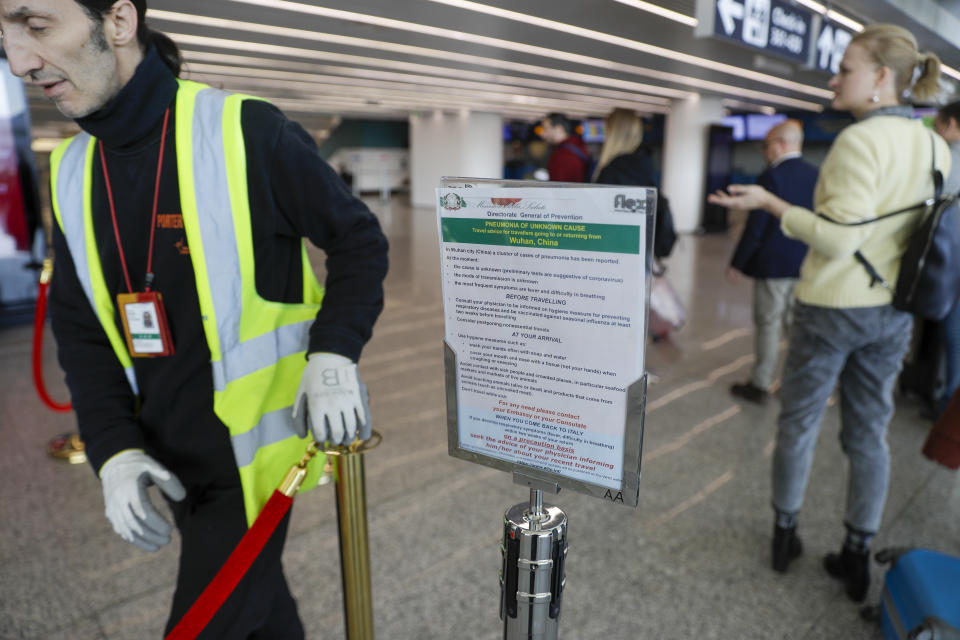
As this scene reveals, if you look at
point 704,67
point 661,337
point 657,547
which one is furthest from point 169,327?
point 704,67

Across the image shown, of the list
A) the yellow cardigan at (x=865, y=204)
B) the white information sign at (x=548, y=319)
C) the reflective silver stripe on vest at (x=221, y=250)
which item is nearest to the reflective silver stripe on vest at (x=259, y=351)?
the reflective silver stripe on vest at (x=221, y=250)

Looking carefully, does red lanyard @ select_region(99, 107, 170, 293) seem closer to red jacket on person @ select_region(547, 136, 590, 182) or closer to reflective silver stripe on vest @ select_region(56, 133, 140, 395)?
reflective silver stripe on vest @ select_region(56, 133, 140, 395)

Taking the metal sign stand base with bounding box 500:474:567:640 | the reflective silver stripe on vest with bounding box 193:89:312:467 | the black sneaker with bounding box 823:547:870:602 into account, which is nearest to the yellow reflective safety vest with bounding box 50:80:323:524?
the reflective silver stripe on vest with bounding box 193:89:312:467

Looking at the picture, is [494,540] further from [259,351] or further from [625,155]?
[625,155]

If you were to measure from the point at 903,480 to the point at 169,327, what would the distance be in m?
3.29

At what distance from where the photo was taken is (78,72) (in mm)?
1192

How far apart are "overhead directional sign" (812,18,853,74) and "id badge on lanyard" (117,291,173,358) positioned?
181 inches

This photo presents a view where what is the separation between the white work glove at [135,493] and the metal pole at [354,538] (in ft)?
1.20

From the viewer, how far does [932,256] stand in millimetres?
2014

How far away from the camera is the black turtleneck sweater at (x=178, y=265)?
1319 mm

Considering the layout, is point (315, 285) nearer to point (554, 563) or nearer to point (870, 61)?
point (554, 563)

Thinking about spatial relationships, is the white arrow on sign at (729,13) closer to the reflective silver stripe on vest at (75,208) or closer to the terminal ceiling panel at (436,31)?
the terminal ceiling panel at (436,31)

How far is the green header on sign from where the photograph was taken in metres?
0.80

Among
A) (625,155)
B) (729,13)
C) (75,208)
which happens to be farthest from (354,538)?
(729,13)
